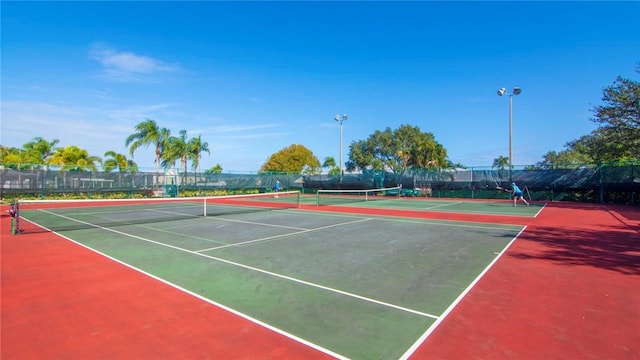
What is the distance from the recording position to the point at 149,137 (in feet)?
131

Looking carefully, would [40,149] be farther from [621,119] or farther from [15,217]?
[621,119]

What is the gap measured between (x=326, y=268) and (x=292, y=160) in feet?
203

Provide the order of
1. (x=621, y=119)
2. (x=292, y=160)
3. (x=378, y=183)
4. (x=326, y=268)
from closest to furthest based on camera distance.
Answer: (x=326, y=268) → (x=621, y=119) → (x=378, y=183) → (x=292, y=160)

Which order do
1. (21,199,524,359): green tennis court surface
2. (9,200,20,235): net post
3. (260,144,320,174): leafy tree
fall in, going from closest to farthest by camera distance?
(21,199,524,359): green tennis court surface, (9,200,20,235): net post, (260,144,320,174): leafy tree

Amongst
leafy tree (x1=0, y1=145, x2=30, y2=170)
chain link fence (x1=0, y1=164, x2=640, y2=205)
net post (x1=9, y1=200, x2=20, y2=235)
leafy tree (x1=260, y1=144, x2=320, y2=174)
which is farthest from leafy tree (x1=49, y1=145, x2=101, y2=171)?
leafy tree (x1=260, y1=144, x2=320, y2=174)

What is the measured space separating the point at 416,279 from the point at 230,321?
11.4 ft

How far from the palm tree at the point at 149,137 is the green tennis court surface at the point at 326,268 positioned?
2870 cm

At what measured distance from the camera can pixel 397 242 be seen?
9.98 meters

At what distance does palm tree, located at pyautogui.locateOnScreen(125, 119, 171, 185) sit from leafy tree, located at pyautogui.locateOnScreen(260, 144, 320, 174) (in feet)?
94.1

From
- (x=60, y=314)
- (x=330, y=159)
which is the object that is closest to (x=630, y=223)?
(x=60, y=314)

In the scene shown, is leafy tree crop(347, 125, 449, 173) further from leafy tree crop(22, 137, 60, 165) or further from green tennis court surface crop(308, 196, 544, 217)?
leafy tree crop(22, 137, 60, 165)

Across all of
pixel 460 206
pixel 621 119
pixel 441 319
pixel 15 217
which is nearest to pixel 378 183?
pixel 460 206

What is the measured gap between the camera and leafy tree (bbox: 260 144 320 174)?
68.2 metres

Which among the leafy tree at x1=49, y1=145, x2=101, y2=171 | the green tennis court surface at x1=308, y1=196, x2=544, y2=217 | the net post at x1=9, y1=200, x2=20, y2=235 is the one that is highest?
the leafy tree at x1=49, y1=145, x2=101, y2=171
